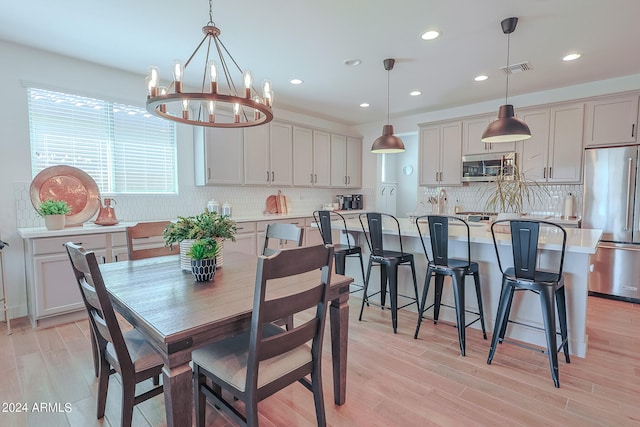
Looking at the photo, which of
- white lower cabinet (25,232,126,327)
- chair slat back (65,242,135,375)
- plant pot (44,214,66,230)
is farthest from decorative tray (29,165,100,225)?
chair slat back (65,242,135,375)

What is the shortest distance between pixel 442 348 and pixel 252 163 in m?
3.39

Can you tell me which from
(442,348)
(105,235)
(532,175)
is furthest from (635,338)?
(105,235)

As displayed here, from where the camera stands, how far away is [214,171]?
13.8ft

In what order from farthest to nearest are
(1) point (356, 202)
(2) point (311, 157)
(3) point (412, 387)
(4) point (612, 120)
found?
(1) point (356, 202), (2) point (311, 157), (4) point (612, 120), (3) point (412, 387)

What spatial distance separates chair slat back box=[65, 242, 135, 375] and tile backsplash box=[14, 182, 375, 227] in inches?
92.8

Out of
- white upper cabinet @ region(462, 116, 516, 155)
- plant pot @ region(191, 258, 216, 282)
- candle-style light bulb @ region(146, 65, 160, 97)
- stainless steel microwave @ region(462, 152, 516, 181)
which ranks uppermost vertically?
white upper cabinet @ region(462, 116, 516, 155)

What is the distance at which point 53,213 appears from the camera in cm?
293

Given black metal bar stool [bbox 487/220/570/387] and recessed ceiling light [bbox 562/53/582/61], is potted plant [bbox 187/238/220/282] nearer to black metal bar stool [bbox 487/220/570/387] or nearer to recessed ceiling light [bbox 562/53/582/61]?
black metal bar stool [bbox 487/220/570/387]

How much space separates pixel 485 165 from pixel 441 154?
0.71 m

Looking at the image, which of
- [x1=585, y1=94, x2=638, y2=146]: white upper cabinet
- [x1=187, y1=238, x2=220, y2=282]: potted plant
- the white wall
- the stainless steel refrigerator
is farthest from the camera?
[x1=585, y1=94, x2=638, y2=146]: white upper cabinet

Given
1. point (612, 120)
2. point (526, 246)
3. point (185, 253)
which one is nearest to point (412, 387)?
point (526, 246)

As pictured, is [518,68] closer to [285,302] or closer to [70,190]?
[285,302]

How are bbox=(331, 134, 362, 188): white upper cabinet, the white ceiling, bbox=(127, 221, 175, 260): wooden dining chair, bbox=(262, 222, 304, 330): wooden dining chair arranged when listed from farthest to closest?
bbox=(331, 134, 362, 188): white upper cabinet < the white ceiling < bbox=(127, 221, 175, 260): wooden dining chair < bbox=(262, 222, 304, 330): wooden dining chair

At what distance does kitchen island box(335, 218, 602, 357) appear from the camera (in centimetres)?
234
